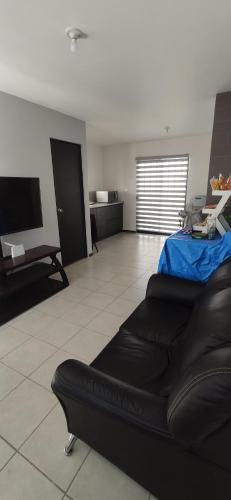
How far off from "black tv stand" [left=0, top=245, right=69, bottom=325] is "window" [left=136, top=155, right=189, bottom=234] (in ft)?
11.4

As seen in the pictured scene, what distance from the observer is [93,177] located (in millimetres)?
5891

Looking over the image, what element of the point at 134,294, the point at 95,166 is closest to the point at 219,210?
the point at 134,294

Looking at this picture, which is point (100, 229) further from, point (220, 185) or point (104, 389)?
point (104, 389)

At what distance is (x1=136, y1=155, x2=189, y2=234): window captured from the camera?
208 inches

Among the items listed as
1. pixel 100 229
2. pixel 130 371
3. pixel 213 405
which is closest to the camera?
pixel 213 405

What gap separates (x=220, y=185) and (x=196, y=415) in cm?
221

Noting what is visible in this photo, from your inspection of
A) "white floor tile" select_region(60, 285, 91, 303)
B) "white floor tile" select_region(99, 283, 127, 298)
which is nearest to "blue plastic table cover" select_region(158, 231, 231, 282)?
"white floor tile" select_region(99, 283, 127, 298)

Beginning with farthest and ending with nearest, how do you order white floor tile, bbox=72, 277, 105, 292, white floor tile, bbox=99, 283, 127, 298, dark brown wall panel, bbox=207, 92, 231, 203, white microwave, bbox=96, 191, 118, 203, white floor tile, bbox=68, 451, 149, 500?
white microwave, bbox=96, 191, 118, 203
white floor tile, bbox=72, 277, 105, 292
white floor tile, bbox=99, 283, 127, 298
dark brown wall panel, bbox=207, 92, 231, 203
white floor tile, bbox=68, 451, 149, 500

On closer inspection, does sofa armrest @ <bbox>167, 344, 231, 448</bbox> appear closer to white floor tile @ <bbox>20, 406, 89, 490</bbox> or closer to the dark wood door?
white floor tile @ <bbox>20, 406, 89, 490</bbox>

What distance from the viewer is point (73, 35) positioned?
1553 mm

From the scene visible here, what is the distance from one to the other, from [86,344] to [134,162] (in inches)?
192

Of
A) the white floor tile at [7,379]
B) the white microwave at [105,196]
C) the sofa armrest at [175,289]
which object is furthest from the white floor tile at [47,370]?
the white microwave at [105,196]

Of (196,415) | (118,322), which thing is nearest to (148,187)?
(118,322)

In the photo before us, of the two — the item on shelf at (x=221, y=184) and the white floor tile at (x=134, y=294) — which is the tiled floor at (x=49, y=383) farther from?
the item on shelf at (x=221, y=184)
